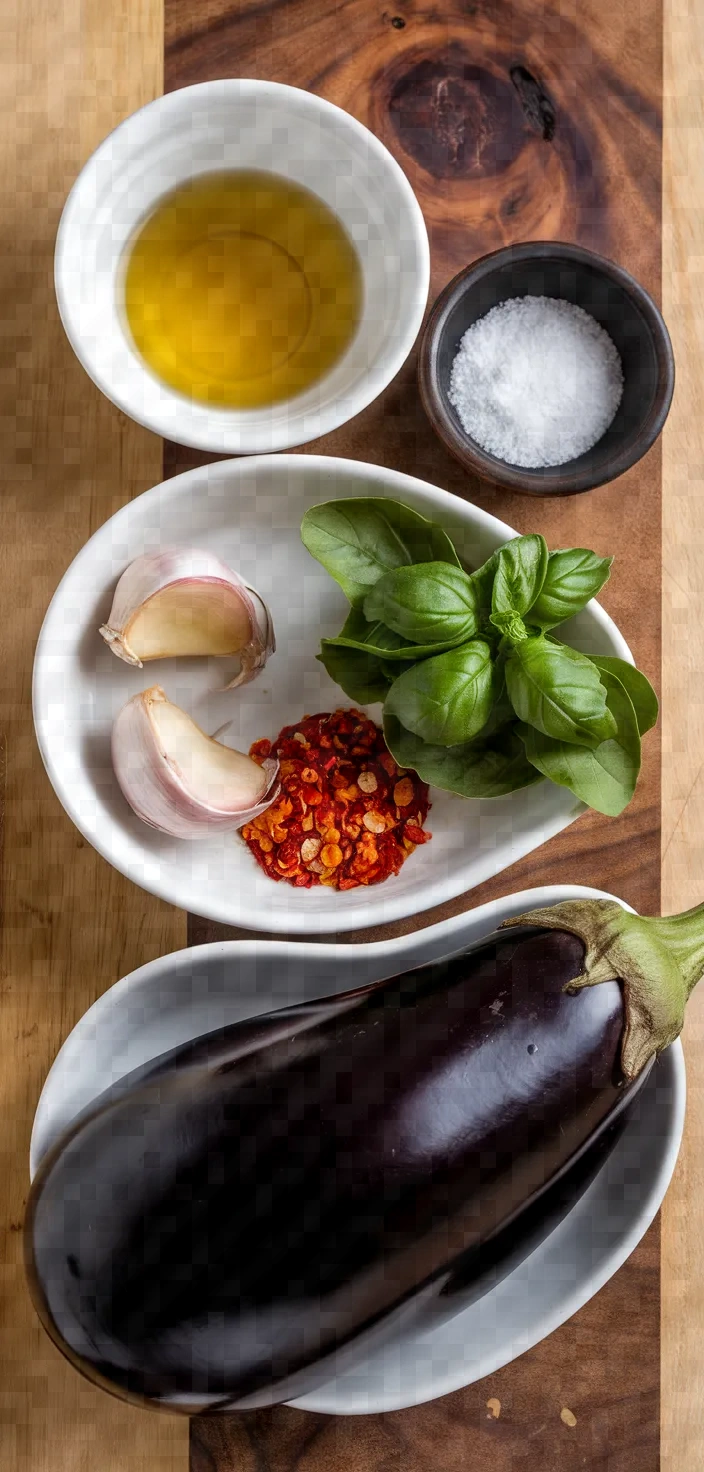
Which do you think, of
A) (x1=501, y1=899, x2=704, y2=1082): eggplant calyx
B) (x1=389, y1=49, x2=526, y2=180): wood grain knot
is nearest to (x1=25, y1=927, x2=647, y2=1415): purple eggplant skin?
(x1=501, y1=899, x2=704, y2=1082): eggplant calyx

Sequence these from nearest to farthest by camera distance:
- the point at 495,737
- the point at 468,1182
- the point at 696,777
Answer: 1. the point at 468,1182
2. the point at 495,737
3. the point at 696,777

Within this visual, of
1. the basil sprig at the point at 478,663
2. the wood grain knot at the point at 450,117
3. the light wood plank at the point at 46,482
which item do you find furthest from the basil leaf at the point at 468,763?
the wood grain knot at the point at 450,117

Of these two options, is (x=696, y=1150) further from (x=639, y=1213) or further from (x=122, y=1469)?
(x=122, y=1469)

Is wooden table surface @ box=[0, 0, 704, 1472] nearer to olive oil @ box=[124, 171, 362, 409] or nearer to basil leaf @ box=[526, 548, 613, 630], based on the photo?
olive oil @ box=[124, 171, 362, 409]

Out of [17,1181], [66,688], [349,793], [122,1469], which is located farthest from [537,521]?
[122,1469]

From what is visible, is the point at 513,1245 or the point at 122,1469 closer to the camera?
the point at 513,1245

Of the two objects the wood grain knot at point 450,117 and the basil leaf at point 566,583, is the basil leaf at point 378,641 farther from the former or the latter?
the wood grain knot at point 450,117
